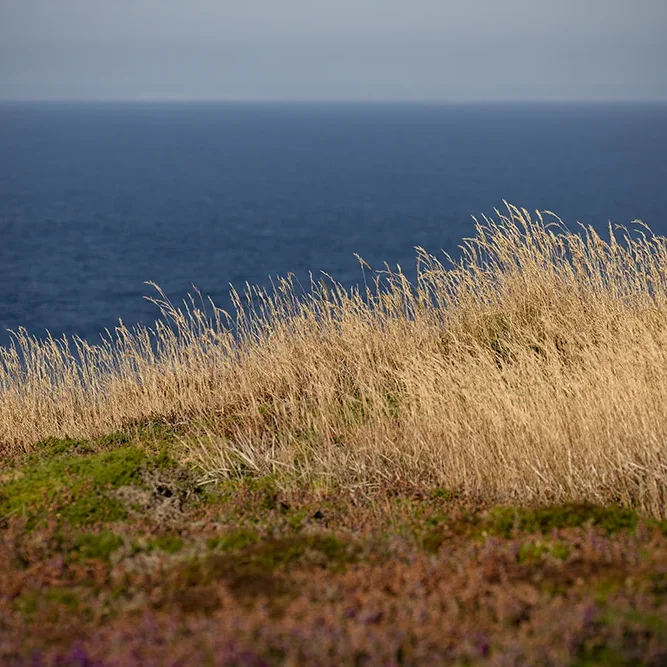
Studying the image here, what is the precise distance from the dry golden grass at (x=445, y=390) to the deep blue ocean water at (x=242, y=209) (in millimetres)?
23818

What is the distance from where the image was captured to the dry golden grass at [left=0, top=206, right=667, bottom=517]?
256 inches

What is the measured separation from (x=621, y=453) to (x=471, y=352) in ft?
11.4

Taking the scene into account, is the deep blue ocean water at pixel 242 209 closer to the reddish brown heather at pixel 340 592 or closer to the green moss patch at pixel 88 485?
the green moss patch at pixel 88 485

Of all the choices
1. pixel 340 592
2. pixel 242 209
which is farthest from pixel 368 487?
pixel 242 209

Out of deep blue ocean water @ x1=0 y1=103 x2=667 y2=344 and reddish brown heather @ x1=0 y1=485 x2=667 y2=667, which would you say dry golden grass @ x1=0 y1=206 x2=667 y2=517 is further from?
deep blue ocean water @ x1=0 y1=103 x2=667 y2=344

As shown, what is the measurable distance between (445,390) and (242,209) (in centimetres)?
6791

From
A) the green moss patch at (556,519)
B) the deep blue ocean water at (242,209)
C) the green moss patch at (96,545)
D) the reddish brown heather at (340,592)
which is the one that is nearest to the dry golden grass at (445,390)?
the green moss patch at (556,519)

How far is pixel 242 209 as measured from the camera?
7419cm

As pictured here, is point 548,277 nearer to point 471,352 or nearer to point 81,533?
point 471,352

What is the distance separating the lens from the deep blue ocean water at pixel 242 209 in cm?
4341

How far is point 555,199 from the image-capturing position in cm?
7381

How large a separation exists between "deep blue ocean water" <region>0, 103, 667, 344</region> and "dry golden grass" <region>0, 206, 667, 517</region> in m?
23.8

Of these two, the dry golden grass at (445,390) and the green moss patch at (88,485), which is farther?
the dry golden grass at (445,390)

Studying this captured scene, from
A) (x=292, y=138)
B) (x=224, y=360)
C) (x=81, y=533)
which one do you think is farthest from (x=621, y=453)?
(x=292, y=138)
